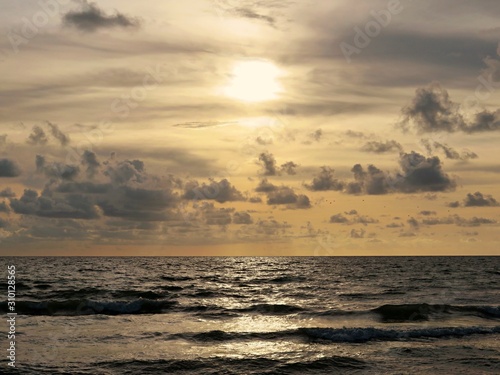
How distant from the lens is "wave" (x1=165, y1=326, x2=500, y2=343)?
3331cm

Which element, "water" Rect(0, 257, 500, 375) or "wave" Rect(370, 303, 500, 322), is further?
"wave" Rect(370, 303, 500, 322)

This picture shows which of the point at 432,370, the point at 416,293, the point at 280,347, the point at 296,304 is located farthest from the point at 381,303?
the point at 432,370

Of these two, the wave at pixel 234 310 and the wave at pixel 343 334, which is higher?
the wave at pixel 343 334

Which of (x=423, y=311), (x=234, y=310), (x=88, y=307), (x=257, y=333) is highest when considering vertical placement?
(x=257, y=333)

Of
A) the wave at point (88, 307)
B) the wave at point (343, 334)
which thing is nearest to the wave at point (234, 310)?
the wave at point (88, 307)

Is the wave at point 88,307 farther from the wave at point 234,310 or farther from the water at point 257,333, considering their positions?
the water at point 257,333

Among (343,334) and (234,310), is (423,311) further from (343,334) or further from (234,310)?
(234,310)

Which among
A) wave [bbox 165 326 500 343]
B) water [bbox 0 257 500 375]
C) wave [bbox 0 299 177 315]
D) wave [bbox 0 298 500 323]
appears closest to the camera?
water [bbox 0 257 500 375]

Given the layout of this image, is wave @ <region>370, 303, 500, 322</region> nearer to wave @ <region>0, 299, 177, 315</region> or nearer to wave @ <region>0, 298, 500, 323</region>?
wave @ <region>0, 298, 500, 323</region>

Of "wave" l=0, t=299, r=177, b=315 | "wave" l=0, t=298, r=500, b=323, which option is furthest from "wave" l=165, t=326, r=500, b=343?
"wave" l=0, t=299, r=177, b=315

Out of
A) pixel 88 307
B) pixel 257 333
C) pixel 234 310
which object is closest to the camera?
pixel 257 333

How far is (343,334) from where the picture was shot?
111 ft

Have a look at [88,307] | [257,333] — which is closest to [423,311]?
[257,333]

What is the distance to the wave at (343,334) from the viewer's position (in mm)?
33312
